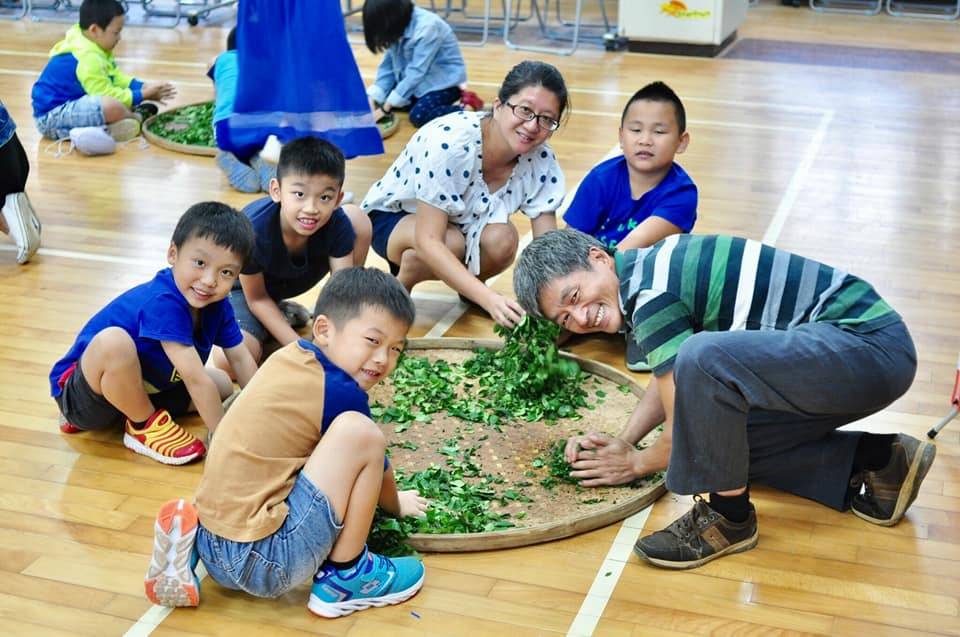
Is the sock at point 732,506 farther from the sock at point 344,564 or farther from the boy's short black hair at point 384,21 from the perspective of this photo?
the boy's short black hair at point 384,21

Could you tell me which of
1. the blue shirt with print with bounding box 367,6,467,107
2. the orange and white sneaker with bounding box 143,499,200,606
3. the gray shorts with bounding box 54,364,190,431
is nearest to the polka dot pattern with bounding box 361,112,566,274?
the gray shorts with bounding box 54,364,190,431

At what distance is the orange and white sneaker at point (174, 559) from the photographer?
2490mm

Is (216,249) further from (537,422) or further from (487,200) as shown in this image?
(487,200)

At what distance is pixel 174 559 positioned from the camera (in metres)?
2.53

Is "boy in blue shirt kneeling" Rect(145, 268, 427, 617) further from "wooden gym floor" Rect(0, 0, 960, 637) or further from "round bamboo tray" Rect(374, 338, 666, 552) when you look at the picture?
"round bamboo tray" Rect(374, 338, 666, 552)

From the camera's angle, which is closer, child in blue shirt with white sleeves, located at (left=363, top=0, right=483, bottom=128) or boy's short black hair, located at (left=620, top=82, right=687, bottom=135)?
boy's short black hair, located at (left=620, top=82, right=687, bottom=135)

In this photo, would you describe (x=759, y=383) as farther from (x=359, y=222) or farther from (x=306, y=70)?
(x=306, y=70)

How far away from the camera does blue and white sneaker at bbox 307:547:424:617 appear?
2.56 metres

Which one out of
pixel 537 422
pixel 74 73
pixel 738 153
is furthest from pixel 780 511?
pixel 74 73

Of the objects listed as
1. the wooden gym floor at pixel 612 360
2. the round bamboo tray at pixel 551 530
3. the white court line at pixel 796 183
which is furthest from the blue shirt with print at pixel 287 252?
the white court line at pixel 796 183

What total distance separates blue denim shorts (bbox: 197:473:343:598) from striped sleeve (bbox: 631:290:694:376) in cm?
82

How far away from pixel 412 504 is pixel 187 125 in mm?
4459

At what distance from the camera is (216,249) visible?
3.11 metres

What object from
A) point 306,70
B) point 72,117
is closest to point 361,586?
point 306,70
